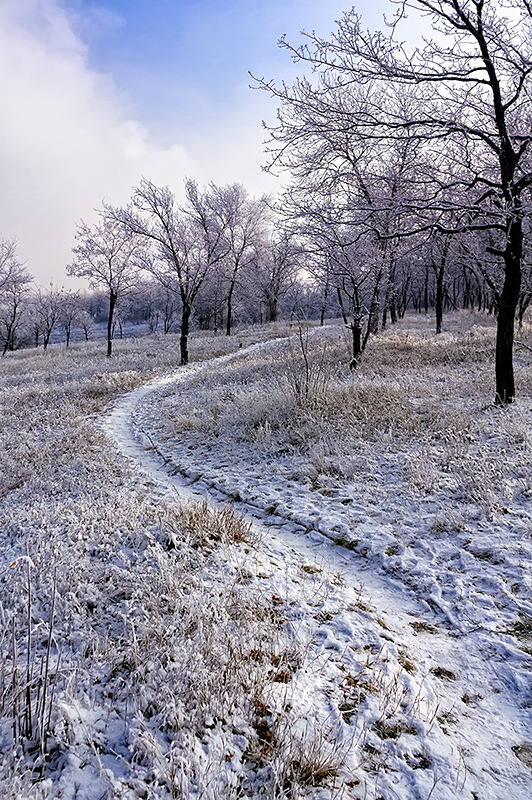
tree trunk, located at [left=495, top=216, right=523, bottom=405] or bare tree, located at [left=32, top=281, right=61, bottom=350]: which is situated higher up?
bare tree, located at [left=32, top=281, right=61, bottom=350]

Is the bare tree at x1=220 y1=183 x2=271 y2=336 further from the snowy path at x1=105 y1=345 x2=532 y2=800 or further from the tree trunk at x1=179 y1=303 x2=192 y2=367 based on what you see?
the snowy path at x1=105 y1=345 x2=532 y2=800

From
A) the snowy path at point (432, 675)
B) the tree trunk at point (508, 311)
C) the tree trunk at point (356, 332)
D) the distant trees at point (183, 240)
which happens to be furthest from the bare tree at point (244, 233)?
the snowy path at point (432, 675)

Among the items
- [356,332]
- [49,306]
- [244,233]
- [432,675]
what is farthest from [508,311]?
[49,306]

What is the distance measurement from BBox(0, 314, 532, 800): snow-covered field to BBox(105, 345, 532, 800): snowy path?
15mm

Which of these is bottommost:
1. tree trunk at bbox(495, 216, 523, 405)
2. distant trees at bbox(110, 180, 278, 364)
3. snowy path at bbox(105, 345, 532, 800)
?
snowy path at bbox(105, 345, 532, 800)

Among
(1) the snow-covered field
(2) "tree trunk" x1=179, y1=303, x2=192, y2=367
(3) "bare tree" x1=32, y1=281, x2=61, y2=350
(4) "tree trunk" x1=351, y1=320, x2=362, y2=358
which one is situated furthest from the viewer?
(3) "bare tree" x1=32, y1=281, x2=61, y2=350

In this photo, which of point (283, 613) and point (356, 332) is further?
point (356, 332)

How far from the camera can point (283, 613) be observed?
334 cm

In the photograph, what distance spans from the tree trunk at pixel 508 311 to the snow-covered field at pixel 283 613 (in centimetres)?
47

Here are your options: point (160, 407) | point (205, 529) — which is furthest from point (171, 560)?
point (160, 407)

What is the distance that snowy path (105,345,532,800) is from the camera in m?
2.17

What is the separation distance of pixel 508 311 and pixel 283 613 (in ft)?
24.3

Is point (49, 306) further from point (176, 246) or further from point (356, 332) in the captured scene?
point (356, 332)

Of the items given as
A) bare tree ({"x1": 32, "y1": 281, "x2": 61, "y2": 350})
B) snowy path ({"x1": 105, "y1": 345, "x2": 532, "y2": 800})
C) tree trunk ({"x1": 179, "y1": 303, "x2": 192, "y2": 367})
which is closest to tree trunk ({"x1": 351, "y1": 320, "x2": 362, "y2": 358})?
snowy path ({"x1": 105, "y1": 345, "x2": 532, "y2": 800})
